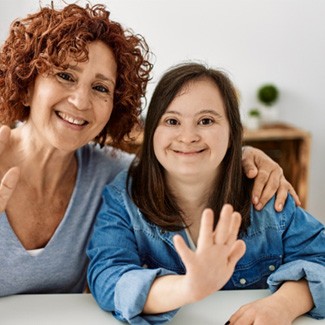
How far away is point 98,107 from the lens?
1.44m

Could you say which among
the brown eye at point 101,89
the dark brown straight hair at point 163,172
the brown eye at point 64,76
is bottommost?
the dark brown straight hair at point 163,172

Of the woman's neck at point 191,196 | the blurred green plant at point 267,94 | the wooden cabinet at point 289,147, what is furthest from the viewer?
the blurred green plant at point 267,94

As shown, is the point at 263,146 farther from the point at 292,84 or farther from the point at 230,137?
the point at 230,137

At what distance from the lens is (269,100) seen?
12.2 ft

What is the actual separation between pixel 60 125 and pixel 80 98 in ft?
0.30

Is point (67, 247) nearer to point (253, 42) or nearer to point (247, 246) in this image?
point (247, 246)

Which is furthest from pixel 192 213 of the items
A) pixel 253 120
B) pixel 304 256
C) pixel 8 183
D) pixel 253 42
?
pixel 253 42

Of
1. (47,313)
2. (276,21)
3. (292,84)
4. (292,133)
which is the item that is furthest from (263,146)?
(47,313)

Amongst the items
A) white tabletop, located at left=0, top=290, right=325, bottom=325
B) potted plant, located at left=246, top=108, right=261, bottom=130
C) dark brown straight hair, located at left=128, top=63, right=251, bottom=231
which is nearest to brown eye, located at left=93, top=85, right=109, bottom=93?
dark brown straight hair, located at left=128, top=63, right=251, bottom=231

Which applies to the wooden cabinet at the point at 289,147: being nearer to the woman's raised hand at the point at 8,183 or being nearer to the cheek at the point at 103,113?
Answer: the cheek at the point at 103,113

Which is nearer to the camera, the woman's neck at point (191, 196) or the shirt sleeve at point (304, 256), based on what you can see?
the shirt sleeve at point (304, 256)

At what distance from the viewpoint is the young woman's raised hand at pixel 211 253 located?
0.97 m

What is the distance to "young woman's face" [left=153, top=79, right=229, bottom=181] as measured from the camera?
4.50ft

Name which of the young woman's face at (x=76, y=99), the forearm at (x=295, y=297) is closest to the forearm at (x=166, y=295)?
the forearm at (x=295, y=297)
